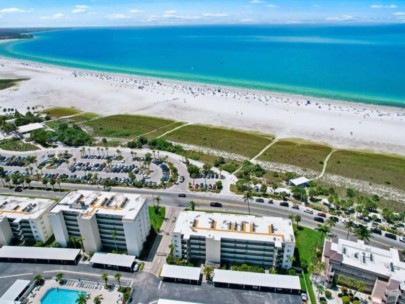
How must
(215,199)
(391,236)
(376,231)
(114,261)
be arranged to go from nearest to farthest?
(114,261) → (391,236) → (376,231) → (215,199)

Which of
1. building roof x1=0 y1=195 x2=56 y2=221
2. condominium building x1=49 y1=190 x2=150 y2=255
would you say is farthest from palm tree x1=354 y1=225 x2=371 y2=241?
building roof x1=0 y1=195 x2=56 y2=221

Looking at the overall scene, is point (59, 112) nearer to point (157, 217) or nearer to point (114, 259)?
point (157, 217)

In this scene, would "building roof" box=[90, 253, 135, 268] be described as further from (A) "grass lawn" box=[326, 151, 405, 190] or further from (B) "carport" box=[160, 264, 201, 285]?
(A) "grass lawn" box=[326, 151, 405, 190]

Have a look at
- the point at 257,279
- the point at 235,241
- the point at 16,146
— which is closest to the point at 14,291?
the point at 235,241

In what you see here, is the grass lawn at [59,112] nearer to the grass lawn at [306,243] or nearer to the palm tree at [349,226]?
the grass lawn at [306,243]

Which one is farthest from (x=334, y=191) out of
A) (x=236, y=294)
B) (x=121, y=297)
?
(x=121, y=297)

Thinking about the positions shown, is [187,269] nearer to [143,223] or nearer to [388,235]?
[143,223]

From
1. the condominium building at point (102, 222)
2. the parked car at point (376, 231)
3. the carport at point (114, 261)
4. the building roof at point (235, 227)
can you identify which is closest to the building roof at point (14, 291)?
the condominium building at point (102, 222)
